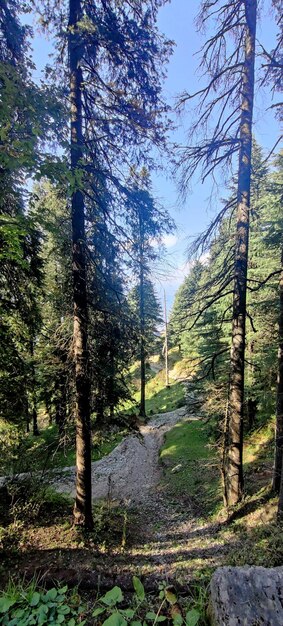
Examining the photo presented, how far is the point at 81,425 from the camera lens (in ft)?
19.8

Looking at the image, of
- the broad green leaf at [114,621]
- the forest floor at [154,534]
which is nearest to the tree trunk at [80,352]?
the forest floor at [154,534]

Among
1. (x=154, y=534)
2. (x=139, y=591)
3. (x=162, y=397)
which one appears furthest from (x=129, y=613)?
(x=162, y=397)

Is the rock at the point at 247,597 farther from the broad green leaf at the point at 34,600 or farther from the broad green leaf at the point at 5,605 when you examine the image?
the broad green leaf at the point at 5,605

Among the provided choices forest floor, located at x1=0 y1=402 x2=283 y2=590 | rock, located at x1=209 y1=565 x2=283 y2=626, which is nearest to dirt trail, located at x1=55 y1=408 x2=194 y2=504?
forest floor, located at x1=0 y1=402 x2=283 y2=590

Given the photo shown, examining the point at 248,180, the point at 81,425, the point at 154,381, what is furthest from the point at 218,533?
the point at 154,381

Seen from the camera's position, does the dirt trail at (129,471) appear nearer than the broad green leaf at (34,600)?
No

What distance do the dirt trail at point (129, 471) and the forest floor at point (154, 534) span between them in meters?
0.08

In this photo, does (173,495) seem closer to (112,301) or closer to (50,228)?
(112,301)

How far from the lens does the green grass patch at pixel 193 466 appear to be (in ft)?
27.0

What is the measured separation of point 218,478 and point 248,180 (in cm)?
887

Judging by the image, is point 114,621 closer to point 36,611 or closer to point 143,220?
point 36,611

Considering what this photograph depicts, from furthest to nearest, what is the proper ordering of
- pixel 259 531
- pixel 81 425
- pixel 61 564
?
pixel 81 425
pixel 259 531
pixel 61 564

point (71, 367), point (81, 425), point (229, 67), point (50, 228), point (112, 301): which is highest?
point (229, 67)

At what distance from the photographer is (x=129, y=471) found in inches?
494
